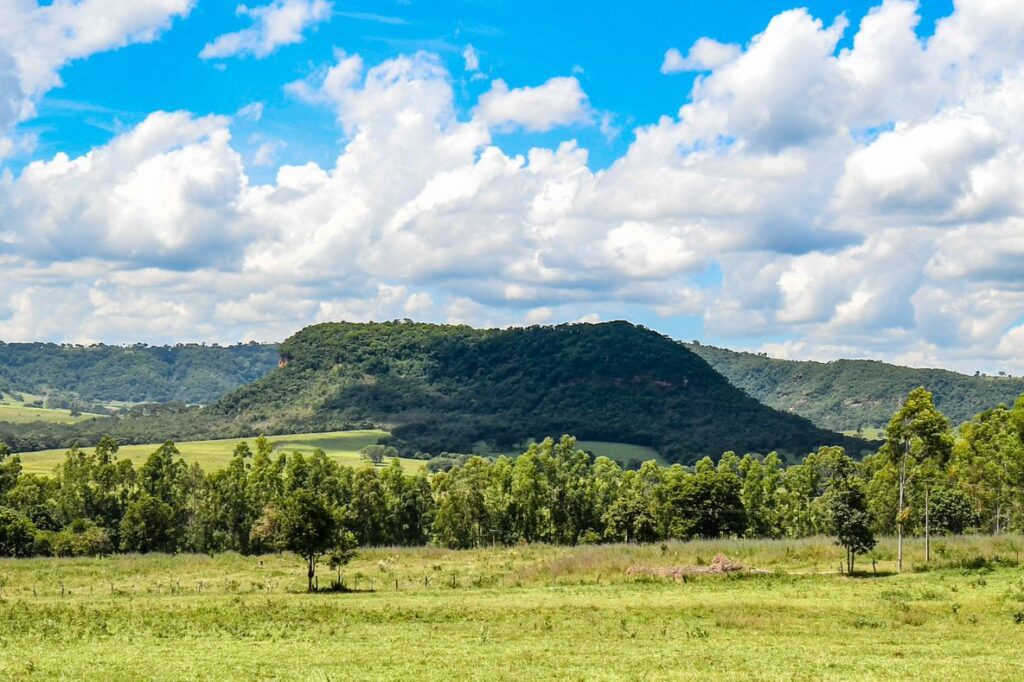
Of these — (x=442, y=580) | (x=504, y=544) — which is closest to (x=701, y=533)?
(x=504, y=544)

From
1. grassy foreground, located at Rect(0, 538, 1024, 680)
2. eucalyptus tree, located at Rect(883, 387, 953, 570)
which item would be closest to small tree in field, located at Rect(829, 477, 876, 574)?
grassy foreground, located at Rect(0, 538, 1024, 680)

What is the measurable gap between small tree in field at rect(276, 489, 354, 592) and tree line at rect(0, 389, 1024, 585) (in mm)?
21664

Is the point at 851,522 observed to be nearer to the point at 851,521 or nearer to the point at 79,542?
the point at 851,521

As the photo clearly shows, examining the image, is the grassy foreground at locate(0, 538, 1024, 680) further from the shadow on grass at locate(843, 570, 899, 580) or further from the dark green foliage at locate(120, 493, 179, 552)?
the dark green foliage at locate(120, 493, 179, 552)

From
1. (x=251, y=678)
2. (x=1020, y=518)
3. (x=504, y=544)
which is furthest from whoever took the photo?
(x=504, y=544)

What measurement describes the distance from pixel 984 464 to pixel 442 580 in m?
58.5

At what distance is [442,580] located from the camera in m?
59.4

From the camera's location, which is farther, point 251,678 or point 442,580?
point 442,580

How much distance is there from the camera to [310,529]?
5609cm

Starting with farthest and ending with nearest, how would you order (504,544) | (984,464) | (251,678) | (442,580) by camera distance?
1. (504,544)
2. (984,464)
3. (442,580)
4. (251,678)

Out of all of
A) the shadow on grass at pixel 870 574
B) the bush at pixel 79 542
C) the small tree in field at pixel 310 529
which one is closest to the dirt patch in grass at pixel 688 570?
the shadow on grass at pixel 870 574

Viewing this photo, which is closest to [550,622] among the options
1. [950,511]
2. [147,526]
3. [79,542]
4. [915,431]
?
[915,431]

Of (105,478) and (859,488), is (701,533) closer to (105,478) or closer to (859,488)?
(859,488)

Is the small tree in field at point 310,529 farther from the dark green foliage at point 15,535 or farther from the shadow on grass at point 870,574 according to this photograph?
the dark green foliage at point 15,535
